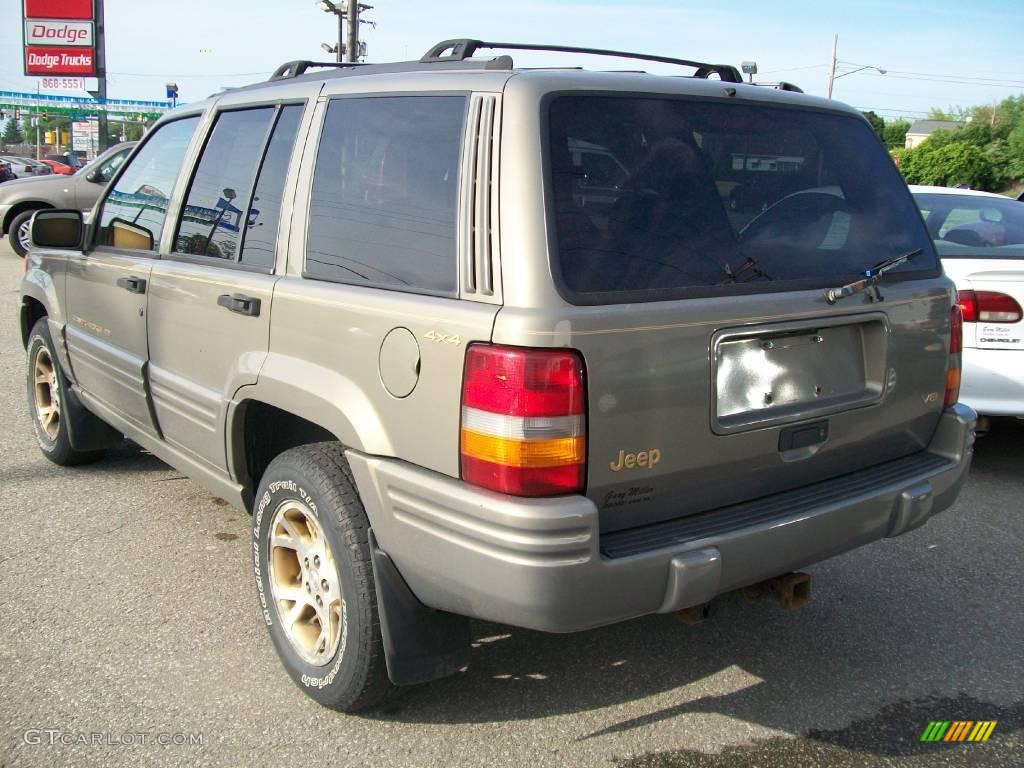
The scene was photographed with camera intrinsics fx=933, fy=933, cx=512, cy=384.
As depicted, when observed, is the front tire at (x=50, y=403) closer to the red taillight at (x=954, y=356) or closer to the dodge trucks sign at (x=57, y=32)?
the red taillight at (x=954, y=356)

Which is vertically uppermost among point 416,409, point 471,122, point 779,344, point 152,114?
point 152,114

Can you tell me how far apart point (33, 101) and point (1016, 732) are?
7872cm

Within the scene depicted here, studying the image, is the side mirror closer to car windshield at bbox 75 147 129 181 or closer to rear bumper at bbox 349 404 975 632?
rear bumper at bbox 349 404 975 632

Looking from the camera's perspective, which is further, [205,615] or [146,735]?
[205,615]

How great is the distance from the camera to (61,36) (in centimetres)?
3191

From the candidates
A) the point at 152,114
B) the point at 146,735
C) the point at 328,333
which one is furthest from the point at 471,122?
the point at 152,114

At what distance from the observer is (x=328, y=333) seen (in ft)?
9.00

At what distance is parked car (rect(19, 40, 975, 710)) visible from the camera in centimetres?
230

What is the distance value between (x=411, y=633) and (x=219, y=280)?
1.48 metres

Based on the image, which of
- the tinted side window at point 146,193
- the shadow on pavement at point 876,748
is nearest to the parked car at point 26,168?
the tinted side window at point 146,193

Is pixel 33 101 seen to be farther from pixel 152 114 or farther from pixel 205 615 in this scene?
pixel 205 615

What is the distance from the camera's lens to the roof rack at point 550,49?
295 cm

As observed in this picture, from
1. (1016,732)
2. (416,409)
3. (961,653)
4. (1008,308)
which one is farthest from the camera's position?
(1008,308)

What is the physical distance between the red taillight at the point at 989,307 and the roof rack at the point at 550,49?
7.77 ft
